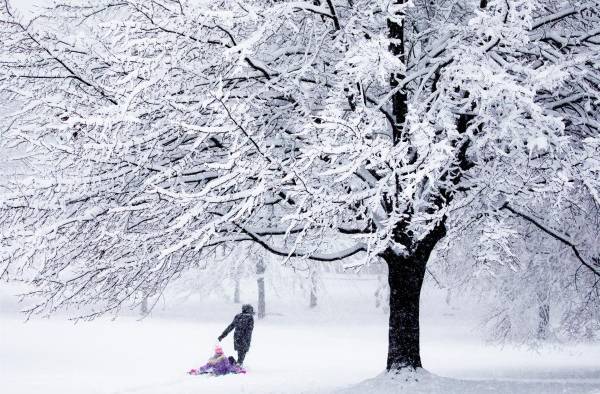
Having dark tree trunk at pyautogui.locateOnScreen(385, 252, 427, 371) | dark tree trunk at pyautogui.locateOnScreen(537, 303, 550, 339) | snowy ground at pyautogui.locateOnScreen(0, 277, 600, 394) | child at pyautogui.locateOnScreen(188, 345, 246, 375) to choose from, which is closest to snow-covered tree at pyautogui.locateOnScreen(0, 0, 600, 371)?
dark tree trunk at pyautogui.locateOnScreen(385, 252, 427, 371)

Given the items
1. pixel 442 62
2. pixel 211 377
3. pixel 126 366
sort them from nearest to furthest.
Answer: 1. pixel 442 62
2. pixel 211 377
3. pixel 126 366

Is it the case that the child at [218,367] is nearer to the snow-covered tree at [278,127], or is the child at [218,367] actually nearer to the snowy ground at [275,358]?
the snowy ground at [275,358]

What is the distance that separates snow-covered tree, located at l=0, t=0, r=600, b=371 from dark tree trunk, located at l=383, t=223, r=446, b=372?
0.02m

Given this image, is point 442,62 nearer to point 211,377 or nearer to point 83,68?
point 83,68

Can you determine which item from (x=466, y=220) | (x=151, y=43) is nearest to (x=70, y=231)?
(x=151, y=43)

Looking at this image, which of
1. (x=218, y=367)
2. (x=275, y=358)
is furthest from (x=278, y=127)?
(x=275, y=358)

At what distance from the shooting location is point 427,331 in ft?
95.3

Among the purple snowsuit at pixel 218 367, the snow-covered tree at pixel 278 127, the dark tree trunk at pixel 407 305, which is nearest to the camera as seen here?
the snow-covered tree at pixel 278 127

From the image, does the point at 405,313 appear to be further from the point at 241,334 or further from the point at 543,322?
the point at 543,322

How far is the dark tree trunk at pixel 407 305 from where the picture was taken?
30.4ft

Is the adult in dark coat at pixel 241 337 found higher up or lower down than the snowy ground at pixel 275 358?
higher up

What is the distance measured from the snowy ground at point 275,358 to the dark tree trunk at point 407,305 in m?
0.32

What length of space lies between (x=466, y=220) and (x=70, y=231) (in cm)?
473

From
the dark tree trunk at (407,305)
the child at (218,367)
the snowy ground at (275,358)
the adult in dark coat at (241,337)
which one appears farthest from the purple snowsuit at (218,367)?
the dark tree trunk at (407,305)
